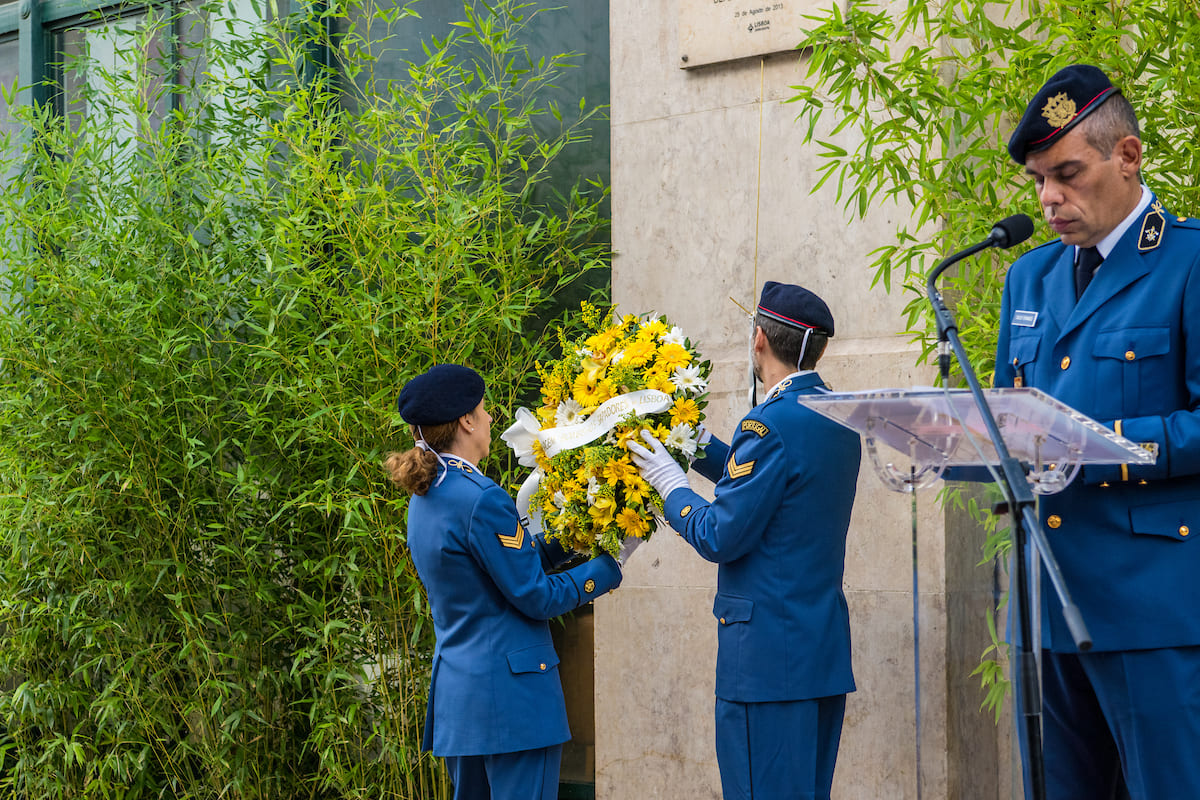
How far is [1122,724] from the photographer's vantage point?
5.39 feet

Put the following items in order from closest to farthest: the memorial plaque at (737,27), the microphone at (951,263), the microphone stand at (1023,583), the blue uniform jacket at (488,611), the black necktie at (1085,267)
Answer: the microphone stand at (1023,583)
the microphone at (951,263)
the black necktie at (1085,267)
the blue uniform jacket at (488,611)
the memorial plaque at (737,27)

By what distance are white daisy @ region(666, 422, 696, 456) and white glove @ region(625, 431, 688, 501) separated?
0.03 m

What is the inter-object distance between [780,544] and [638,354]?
53 cm

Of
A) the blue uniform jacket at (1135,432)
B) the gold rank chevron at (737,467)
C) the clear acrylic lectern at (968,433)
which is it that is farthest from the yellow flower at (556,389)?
the blue uniform jacket at (1135,432)

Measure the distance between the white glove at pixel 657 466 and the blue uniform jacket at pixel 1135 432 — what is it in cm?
96

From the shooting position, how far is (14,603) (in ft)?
13.9

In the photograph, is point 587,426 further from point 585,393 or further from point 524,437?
point 524,437

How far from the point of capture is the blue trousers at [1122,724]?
1.60 meters

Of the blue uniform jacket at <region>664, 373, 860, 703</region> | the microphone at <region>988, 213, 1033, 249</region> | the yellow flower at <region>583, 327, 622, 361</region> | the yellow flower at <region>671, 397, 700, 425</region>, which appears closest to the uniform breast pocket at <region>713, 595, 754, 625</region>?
the blue uniform jacket at <region>664, 373, 860, 703</region>

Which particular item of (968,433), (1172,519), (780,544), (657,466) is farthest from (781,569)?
(968,433)

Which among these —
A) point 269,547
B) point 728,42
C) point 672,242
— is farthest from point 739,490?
point 269,547

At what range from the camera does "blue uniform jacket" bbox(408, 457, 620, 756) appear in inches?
101

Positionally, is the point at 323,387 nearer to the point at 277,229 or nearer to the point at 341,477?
the point at 341,477

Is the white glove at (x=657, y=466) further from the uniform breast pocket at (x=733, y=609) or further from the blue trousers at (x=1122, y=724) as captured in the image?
the blue trousers at (x=1122, y=724)
